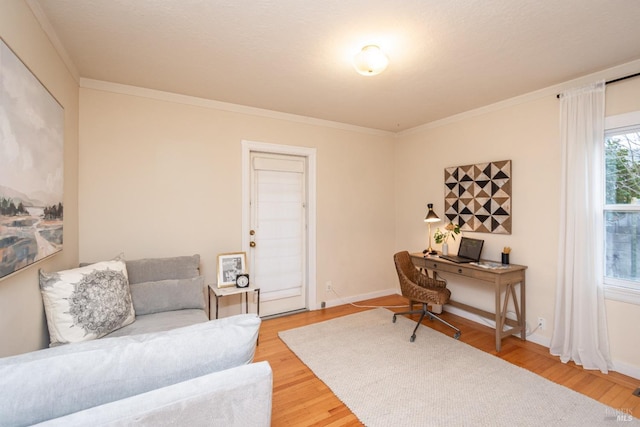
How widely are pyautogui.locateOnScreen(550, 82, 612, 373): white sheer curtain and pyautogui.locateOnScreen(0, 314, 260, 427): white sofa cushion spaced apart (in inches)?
114

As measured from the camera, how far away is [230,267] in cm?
319

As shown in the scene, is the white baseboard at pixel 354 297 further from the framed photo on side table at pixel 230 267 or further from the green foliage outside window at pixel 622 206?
the green foliage outside window at pixel 622 206

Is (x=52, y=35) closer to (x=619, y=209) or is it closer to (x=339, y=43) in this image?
(x=339, y=43)

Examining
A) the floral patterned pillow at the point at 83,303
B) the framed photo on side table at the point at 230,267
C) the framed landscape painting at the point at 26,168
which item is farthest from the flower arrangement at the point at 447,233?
the framed landscape painting at the point at 26,168

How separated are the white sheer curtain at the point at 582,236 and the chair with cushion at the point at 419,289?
949 millimetres

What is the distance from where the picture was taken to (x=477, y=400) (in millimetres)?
2078

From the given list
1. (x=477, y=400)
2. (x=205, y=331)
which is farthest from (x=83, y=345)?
(x=477, y=400)

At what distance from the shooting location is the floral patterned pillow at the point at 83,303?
5.75 feet

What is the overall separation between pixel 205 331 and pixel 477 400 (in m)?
2.01

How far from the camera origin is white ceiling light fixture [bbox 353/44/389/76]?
6.79ft

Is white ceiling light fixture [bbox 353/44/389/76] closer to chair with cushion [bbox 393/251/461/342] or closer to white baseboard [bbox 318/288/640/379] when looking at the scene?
chair with cushion [bbox 393/251/461/342]

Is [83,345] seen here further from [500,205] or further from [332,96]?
[500,205]

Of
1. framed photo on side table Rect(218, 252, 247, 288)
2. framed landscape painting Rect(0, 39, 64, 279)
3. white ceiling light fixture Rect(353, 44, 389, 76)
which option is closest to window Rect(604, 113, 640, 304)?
white ceiling light fixture Rect(353, 44, 389, 76)

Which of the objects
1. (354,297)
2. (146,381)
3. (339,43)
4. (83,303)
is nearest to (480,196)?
(354,297)
